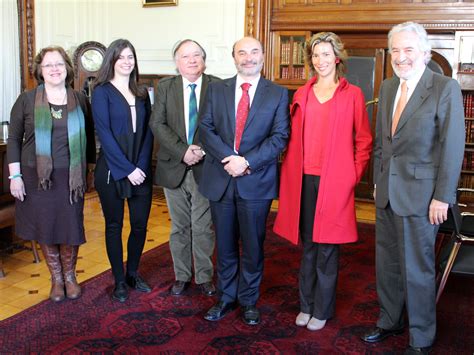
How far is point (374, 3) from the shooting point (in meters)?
5.95

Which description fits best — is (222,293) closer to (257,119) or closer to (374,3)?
(257,119)

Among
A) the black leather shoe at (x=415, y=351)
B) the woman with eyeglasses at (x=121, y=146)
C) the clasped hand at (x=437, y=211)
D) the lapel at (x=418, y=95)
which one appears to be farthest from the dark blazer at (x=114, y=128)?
the black leather shoe at (x=415, y=351)

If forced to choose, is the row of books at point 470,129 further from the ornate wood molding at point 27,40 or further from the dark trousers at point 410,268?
the ornate wood molding at point 27,40

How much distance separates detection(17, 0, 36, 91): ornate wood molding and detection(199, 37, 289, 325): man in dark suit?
16.7 ft

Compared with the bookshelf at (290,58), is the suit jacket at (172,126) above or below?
below

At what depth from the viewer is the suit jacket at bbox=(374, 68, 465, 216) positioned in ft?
7.89

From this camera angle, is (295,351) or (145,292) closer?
(295,351)

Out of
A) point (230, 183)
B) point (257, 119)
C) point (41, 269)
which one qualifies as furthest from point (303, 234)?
point (41, 269)

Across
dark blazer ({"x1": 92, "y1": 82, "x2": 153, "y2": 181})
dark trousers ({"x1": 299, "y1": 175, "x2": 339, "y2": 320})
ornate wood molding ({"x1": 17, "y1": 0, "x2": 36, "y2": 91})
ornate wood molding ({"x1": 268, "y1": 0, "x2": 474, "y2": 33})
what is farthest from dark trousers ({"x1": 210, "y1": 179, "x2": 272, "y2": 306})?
ornate wood molding ({"x1": 17, "y1": 0, "x2": 36, "y2": 91})

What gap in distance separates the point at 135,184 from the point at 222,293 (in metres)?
0.85

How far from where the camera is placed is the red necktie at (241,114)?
289 centimetres

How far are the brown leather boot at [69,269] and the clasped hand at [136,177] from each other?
629 mm

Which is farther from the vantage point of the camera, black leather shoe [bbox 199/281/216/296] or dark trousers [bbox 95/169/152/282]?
black leather shoe [bbox 199/281/216/296]

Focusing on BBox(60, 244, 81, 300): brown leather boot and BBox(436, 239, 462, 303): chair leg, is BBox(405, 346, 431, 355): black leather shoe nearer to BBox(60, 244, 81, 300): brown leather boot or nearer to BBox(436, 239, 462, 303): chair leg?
BBox(436, 239, 462, 303): chair leg
